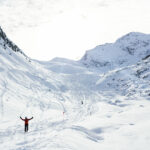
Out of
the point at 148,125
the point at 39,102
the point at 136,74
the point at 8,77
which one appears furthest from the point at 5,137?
the point at 136,74

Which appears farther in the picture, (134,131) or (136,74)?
(136,74)

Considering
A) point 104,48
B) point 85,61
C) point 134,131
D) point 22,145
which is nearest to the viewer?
point 22,145

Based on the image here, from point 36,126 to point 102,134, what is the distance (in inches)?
230

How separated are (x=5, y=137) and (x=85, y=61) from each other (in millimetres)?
162784

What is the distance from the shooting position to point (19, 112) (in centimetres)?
2233

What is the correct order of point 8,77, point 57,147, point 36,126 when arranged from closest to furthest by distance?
point 57,147
point 36,126
point 8,77

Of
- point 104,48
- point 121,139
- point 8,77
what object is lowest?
point 121,139

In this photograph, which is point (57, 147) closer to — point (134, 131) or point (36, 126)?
point (134, 131)

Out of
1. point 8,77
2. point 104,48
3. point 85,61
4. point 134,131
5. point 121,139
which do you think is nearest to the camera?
point 121,139

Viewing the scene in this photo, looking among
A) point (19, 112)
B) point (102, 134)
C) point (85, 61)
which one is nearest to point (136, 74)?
point (19, 112)

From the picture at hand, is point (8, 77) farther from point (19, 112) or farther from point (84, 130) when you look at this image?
point (84, 130)

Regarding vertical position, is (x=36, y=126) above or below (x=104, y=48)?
below

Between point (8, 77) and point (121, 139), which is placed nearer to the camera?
point (121, 139)

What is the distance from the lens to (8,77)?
3741cm
